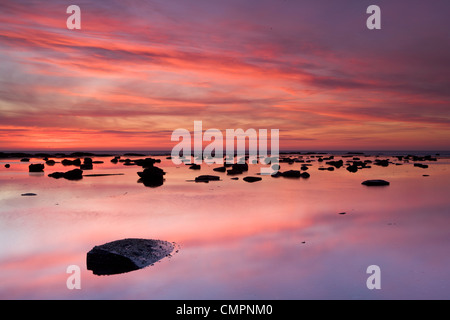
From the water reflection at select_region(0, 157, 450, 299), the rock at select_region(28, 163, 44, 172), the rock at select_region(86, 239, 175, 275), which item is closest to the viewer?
the water reflection at select_region(0, 157, 450, 299)

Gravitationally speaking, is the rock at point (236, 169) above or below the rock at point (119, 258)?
below

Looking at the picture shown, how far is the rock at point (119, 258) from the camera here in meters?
8.09

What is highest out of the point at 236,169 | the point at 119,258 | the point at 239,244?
the point at 119,258

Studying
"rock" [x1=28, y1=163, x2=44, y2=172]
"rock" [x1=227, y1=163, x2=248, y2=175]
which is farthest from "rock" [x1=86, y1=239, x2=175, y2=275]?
"rock" [x1=28, y1=163, x2=44, y2=172]

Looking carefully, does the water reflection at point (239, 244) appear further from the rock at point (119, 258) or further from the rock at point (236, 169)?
the rock at point (236, 169)

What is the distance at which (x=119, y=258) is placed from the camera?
8.13 m

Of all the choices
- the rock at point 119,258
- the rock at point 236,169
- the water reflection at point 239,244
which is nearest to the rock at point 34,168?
the water reflection at point 239,244

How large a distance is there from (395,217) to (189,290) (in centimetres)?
1122

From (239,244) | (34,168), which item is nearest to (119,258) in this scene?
(239,244)

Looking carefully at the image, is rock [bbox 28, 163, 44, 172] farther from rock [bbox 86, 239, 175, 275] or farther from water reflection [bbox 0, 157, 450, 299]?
rock [bbox 86, 239, 175, 275]

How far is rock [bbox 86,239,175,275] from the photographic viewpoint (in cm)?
809

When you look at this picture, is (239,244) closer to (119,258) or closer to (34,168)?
→ (119,258)
